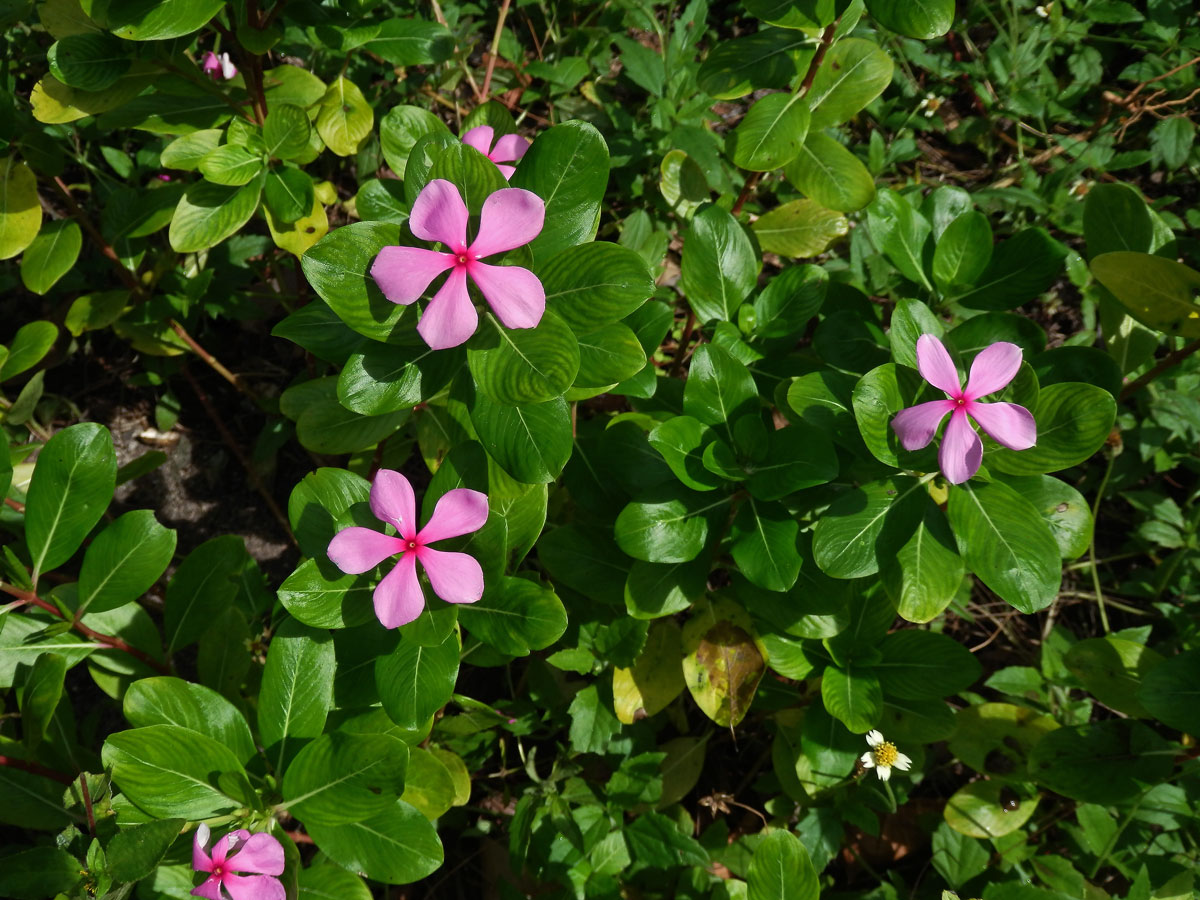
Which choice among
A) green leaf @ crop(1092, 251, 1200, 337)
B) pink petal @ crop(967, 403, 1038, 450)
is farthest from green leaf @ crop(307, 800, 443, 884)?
green leaf @ crop(1092, 251, 1200, 337)

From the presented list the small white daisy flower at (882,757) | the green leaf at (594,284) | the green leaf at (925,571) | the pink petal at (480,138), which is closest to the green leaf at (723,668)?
the small white daisy flower at (882,757)

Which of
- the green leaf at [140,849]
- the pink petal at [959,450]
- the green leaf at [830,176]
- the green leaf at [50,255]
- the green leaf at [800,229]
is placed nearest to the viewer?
the green leaf at [140,849]

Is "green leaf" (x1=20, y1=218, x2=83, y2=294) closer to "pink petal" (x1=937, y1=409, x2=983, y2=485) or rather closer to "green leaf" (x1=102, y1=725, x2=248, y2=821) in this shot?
"green leaf" (x1=102, y1=725, x2=248, y2=821)

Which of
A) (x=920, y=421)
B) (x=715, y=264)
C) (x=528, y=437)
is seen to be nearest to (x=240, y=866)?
(x=528, y=437)

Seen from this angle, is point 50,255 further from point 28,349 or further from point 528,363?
point 528,363

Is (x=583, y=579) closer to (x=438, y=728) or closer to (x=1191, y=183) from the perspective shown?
(x=438, y=728)

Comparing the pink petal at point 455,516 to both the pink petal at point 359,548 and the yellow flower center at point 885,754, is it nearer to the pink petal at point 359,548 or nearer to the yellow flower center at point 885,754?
the pink petal at point 359,548
